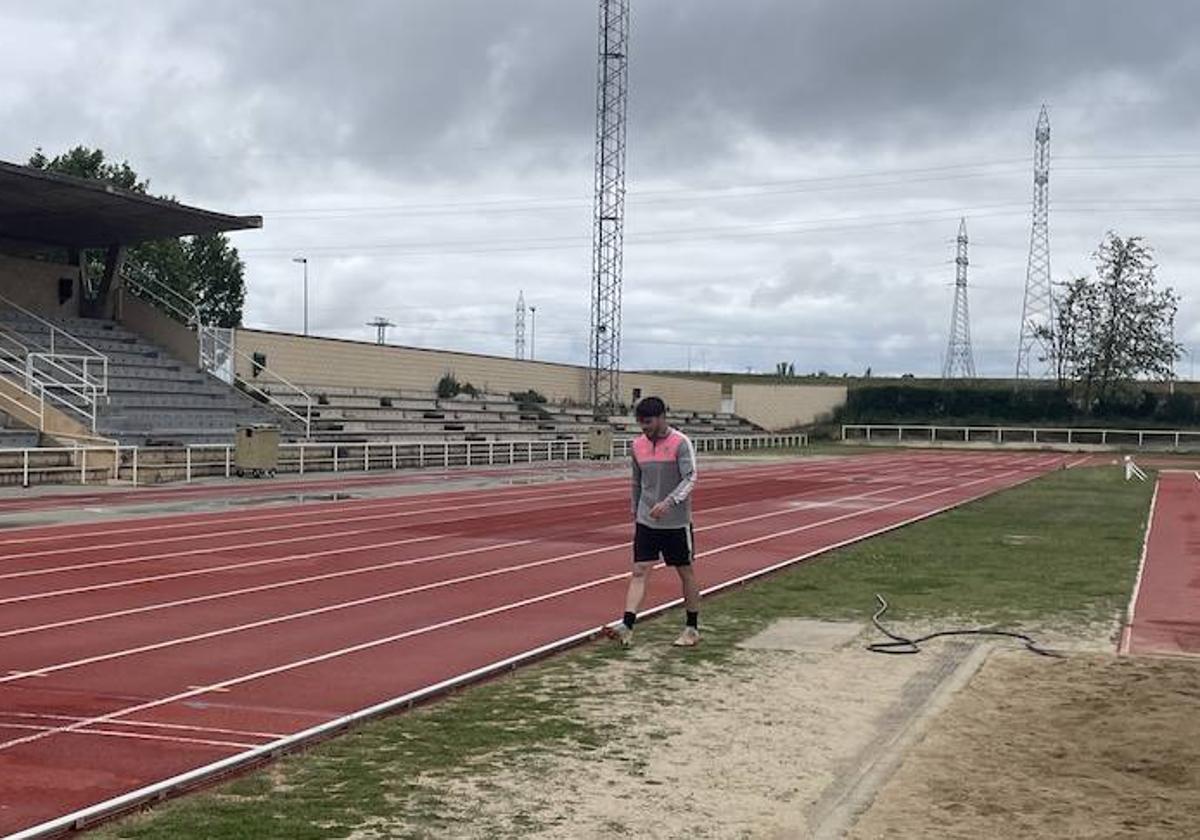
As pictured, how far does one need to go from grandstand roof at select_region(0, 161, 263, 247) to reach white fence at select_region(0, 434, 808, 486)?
301 inches

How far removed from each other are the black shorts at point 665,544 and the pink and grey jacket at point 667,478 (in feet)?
0.17

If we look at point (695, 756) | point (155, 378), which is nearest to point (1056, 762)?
point (695, 756)

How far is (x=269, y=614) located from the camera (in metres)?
10.3

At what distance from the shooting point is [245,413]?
121 ft

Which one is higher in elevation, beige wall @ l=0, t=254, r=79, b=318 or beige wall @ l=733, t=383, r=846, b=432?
beige wall @ l=0, t=254, r=79, b=318

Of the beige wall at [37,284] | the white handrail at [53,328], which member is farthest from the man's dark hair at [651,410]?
the beige wall at [37,284]

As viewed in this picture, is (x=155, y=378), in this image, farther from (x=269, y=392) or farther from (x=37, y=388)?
(x=37, y=388)

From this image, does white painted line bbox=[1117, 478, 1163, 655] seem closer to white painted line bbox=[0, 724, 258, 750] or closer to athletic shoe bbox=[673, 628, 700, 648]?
athletic shoe bbox=[673, 628, 700, 648]

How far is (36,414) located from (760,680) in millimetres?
25018

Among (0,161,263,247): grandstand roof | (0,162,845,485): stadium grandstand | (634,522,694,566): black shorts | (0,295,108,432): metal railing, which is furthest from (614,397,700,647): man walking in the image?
(0,161,263,247): grandstand roof

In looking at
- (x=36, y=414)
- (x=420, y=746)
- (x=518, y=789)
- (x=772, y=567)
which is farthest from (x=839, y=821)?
(x=36, y=414)

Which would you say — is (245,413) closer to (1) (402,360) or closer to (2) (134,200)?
(2) (134,200)

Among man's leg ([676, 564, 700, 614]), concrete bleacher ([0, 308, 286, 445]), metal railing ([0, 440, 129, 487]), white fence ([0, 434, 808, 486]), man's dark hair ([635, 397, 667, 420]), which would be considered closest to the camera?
man's dark hair ([635, 397, 667, 420])

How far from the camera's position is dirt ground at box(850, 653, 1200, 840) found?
16.5ft
